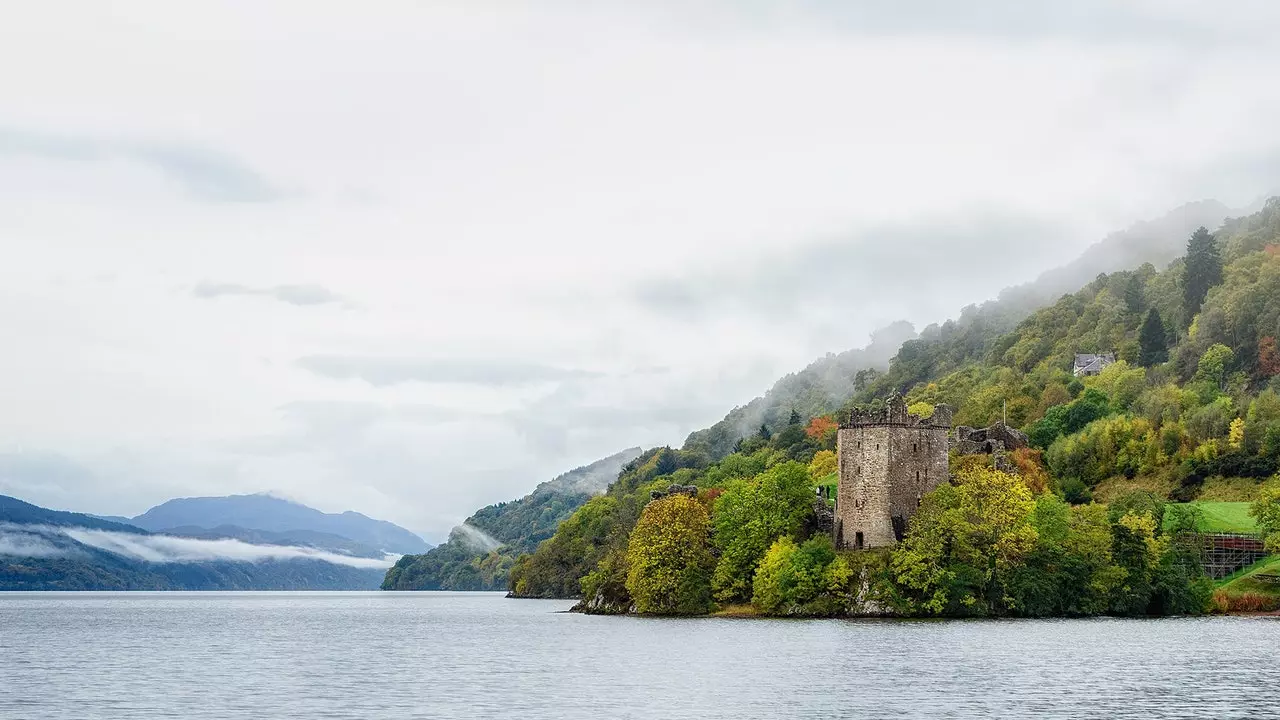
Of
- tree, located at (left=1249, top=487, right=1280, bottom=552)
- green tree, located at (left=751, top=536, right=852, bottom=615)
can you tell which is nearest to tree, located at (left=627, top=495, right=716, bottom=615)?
green tree, located at (left=751, top=536, right=852, bottom=615)

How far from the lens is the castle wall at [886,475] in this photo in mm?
96188

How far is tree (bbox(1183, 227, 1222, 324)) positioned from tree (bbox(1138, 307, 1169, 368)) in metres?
6.75

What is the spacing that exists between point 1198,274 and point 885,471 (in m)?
97.5

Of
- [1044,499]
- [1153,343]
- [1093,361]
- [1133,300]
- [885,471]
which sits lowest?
[1044,499]

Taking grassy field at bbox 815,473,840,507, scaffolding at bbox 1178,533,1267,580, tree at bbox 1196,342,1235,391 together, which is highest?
tree at bbox 1196,342,1235,391

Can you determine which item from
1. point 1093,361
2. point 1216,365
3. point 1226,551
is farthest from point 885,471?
point 1093,361

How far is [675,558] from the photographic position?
340 feet

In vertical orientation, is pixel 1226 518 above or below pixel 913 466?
below

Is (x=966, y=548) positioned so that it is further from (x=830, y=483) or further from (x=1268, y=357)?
(x=1268, y=357)

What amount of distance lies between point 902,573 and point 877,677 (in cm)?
3611

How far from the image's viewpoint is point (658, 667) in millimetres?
62438

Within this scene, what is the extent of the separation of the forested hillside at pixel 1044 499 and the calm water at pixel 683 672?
16.9 ft

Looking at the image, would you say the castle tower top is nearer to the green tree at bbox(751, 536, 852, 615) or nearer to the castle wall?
the castle wall

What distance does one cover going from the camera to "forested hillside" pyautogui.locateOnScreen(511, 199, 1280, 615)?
92938mm
